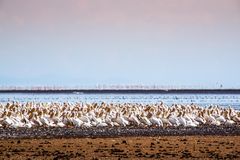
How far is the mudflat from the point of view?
19.0 m

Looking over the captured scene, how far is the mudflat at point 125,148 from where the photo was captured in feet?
62.3

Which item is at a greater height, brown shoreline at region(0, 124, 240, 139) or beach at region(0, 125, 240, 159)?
brown shoreline at region(0, 124, 240, 139)

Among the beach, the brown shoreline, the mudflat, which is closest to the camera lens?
the mudflat

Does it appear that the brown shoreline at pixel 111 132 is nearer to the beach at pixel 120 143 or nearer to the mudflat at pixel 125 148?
the beach at pixel 120 143

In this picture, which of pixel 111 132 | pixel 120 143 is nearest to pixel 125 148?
pixel 120 143

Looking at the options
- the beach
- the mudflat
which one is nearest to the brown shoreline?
the beach

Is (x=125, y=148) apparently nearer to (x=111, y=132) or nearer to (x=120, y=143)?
(x=120, y=143)

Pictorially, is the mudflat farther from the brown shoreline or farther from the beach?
the brown shoreline

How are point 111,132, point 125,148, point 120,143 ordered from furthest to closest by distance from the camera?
point 111,132
point 120,143
point 125,148

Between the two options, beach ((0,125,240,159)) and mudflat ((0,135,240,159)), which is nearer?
mudflat ((0,135,240,159))

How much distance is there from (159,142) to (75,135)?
4.18 metres

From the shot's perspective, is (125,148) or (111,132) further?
(111,132)

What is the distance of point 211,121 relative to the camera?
32906 millimetres

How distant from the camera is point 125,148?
821 inches
